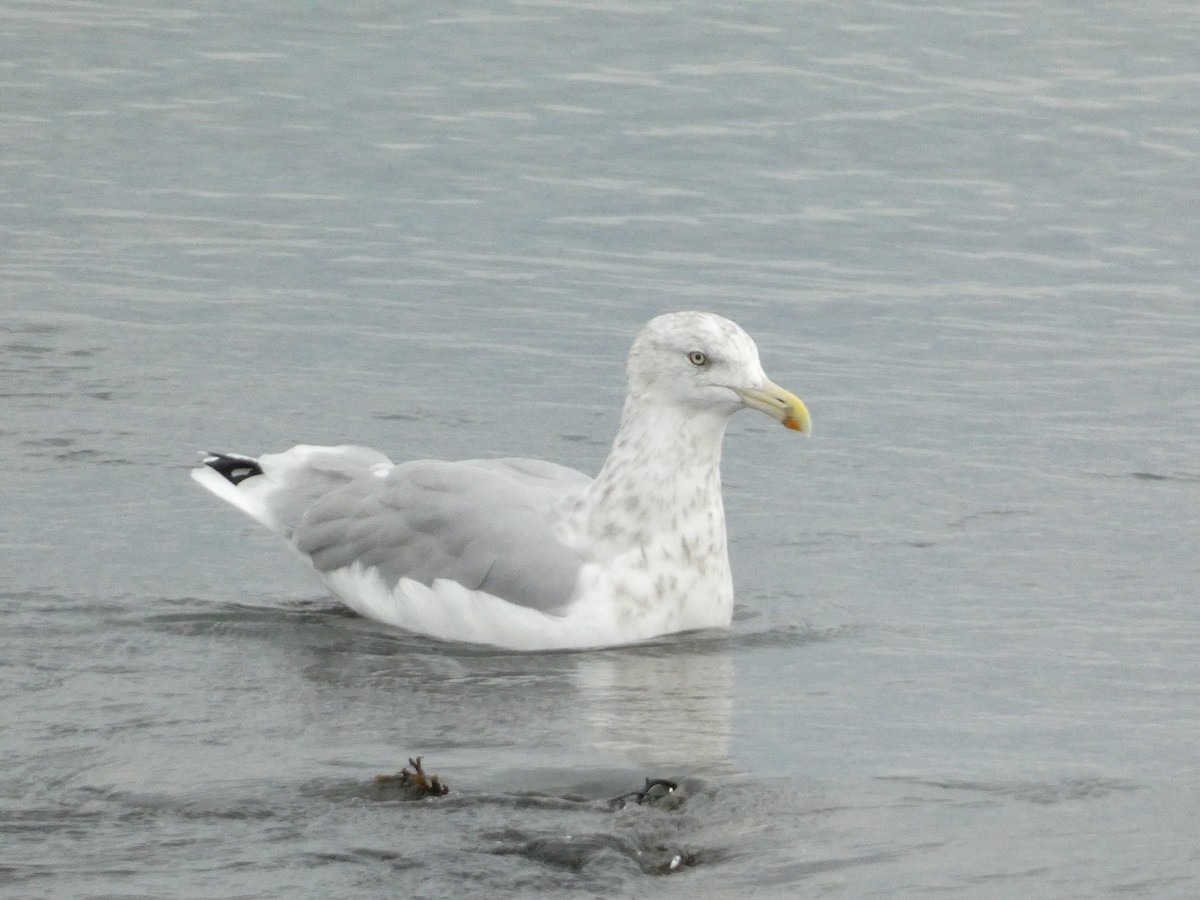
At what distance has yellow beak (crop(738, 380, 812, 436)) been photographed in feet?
27.3

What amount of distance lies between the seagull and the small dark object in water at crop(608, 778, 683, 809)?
5.62 feet

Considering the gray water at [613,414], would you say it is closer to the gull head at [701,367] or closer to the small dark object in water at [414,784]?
the small dark object in water at [414,784]

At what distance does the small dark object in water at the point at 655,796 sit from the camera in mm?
6598

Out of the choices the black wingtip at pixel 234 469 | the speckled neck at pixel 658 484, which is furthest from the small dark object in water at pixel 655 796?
the black wingtip at pixel 234 469

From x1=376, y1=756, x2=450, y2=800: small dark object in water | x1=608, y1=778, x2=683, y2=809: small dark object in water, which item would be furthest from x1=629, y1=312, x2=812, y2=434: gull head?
x1=376, y1=756, x2=450, y2=800: small dark object in water

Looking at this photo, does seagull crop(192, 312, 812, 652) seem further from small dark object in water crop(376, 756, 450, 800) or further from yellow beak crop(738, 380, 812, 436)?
small dark object in water crop(376, 756, 450, 800)

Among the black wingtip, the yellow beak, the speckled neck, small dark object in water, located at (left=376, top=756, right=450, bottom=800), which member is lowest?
small dark object in water, located at (left=376, top=756, right=450, bottom=800)

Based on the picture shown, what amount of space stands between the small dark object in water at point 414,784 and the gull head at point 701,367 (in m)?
2.31

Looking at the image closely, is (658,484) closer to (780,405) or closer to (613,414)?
(780,405)

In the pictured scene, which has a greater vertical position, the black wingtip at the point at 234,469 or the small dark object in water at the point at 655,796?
the black wingtip at the point at 234,469

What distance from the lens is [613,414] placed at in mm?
11594

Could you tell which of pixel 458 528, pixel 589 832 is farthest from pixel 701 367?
pixel 589 832

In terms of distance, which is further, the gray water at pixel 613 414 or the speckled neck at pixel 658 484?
the speckled neck at pixel 658 484

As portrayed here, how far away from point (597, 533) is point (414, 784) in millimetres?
2063
